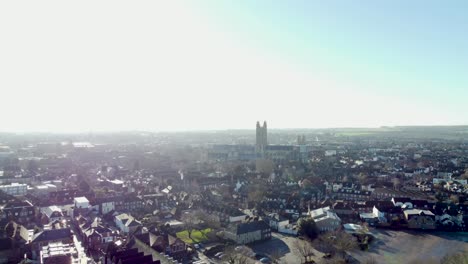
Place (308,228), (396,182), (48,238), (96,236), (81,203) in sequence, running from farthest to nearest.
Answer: (396,182), (81,203), (308,228), (48,238), (96,236)

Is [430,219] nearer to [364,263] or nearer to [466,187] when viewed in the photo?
[364,263]

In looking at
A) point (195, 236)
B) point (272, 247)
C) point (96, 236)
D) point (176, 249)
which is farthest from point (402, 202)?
point (96, 236)

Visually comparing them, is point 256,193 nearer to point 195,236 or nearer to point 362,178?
point 195,236

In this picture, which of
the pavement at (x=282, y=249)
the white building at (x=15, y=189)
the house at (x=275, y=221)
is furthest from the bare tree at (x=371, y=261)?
the white building at (x=15, y=189)

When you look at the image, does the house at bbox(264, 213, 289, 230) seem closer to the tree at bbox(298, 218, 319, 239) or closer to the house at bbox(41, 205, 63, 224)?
the tree at bbox(298, 218, 319, 239)

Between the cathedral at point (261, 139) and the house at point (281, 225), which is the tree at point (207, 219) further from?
the cathedral at point (261, 139)
